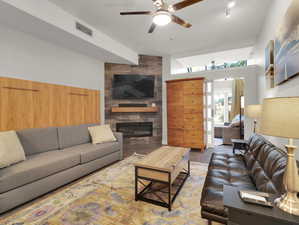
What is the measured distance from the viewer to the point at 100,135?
3328 mm

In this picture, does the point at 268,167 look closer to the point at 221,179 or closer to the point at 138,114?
the point at 221,179

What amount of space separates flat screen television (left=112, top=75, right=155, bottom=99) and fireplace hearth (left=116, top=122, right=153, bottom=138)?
908mm

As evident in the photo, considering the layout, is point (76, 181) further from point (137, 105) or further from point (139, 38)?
point (139, 38)

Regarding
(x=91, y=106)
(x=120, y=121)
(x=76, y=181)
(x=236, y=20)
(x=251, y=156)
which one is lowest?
(x=76, y=181)

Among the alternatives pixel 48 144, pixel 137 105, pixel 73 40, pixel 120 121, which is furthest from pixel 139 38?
pixel 48 144

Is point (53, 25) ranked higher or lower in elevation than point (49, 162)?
higher

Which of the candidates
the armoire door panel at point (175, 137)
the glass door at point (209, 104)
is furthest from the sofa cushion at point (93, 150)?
the glass door at point (209, 104)

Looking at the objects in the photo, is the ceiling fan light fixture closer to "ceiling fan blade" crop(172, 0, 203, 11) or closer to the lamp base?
"ceiling fan blade" crop(172, 0, 203, 11)

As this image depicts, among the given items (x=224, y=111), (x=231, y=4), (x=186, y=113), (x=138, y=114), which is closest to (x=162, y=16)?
(x=231, y=4)

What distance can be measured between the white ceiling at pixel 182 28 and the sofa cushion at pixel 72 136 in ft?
7.32

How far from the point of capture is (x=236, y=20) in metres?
3.06

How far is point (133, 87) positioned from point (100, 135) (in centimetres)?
213

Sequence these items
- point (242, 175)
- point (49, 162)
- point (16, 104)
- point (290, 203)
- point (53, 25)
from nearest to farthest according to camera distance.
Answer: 1. point (290, 203)
2. point (242, 175)
3. point (49, 162)
4. point (53, 25)
5. point (16, 104)

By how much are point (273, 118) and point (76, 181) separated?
2730 millimetres
